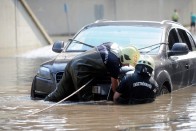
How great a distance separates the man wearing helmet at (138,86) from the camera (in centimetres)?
808

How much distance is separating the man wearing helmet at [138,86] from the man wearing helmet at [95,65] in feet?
0.53

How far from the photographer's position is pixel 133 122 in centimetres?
696

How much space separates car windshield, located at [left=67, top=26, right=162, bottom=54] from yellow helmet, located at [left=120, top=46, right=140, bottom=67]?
3.23ft

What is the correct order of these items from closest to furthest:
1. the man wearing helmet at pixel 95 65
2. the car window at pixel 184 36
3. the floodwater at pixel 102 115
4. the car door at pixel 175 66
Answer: the floodwater at pixel 102 115 < the man wearing helmet at pixel 95 65 < the car door at pixel 175 66 < the car window at pixel 184 36

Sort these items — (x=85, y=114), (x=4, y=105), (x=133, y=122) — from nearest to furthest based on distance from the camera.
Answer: (x=133, y=122), (x=85, y=114), (x=4, y=105)

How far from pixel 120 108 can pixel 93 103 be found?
0.48 metres

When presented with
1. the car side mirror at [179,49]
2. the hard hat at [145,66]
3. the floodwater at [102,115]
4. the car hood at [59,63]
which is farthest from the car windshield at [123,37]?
the hard hat at [145,66]

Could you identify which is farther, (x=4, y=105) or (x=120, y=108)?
(x=4, y=105)

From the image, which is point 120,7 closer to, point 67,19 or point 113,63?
point 67,19

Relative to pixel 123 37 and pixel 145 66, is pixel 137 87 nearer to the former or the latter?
pixel 145 66

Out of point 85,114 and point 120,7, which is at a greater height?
point 85,114

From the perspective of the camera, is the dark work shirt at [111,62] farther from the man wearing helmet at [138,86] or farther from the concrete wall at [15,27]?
the concrete wall at [15,27]

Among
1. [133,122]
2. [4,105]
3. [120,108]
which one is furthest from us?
[4,105]

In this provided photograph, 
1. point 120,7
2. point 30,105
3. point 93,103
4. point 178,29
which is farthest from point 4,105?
point 120,7
